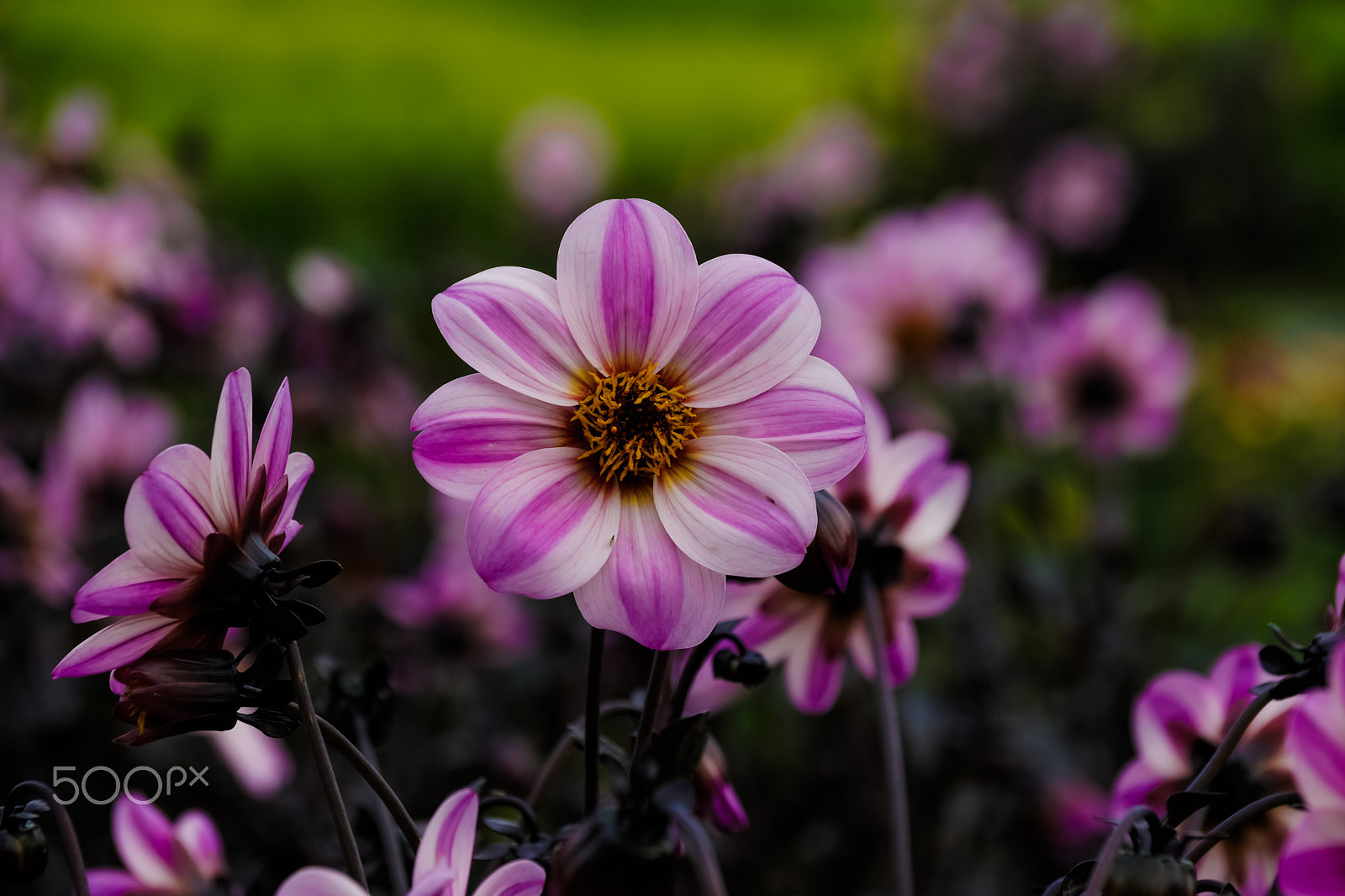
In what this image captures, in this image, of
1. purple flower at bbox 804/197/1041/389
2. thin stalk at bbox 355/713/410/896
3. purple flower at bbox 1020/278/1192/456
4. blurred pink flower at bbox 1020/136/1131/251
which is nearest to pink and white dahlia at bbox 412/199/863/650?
thin stalk at bbox 355/713/410/896

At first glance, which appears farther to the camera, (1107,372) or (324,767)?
(1107,372)

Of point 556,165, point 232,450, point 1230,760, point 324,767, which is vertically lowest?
point 1230,760

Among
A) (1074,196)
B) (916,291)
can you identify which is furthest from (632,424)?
(1074,196)

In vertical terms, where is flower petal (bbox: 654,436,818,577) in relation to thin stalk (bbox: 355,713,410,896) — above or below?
above

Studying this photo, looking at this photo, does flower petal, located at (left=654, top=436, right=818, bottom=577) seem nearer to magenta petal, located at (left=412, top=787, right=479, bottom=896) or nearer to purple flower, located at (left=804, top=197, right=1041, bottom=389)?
magenta petal, located at (left=412, top=787, right=479, bottom=896)

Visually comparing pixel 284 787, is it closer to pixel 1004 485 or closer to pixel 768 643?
pixel 768 643

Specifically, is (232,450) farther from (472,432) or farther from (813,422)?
(813,422)
